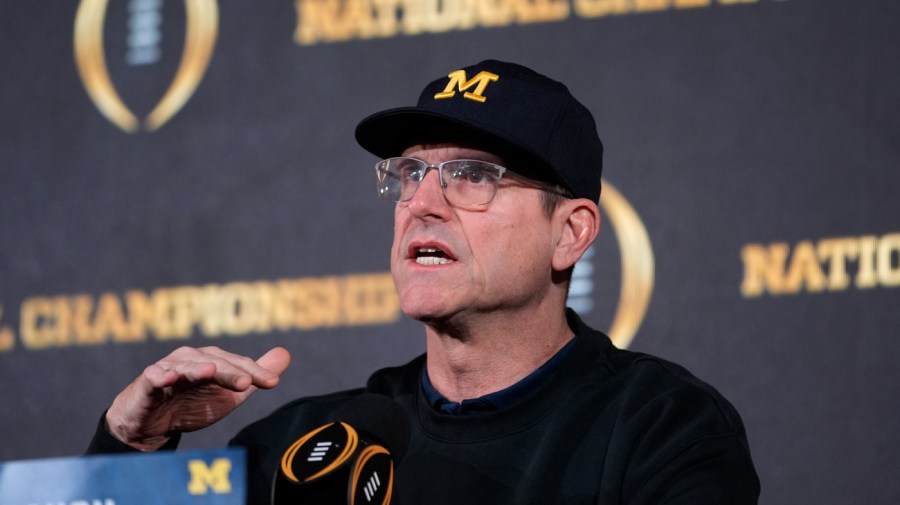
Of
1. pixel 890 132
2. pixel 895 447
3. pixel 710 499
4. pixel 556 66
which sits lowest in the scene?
pixel 895 447

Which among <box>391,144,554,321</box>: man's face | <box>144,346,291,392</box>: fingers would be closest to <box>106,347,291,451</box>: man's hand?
<box>144,346,291,392</box>: fingers

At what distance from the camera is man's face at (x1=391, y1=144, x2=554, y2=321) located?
64.5 inches

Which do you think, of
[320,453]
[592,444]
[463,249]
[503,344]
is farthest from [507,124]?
[320,453]

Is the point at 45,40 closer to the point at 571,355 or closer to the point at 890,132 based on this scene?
the point at 571,355

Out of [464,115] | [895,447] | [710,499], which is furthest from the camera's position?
[895,447]

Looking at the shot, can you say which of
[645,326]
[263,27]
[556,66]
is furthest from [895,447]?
[263,27]

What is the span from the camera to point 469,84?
5.64 feet

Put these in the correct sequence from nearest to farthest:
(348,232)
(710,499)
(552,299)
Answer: (710,499) < (552,299) < (348,232)

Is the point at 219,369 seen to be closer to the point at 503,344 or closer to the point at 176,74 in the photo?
the point at 503,344

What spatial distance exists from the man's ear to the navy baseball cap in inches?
0.8

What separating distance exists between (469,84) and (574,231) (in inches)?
10.9

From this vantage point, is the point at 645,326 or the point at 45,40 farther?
the point at 45,40

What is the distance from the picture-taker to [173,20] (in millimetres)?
2617

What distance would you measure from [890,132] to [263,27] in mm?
1340
